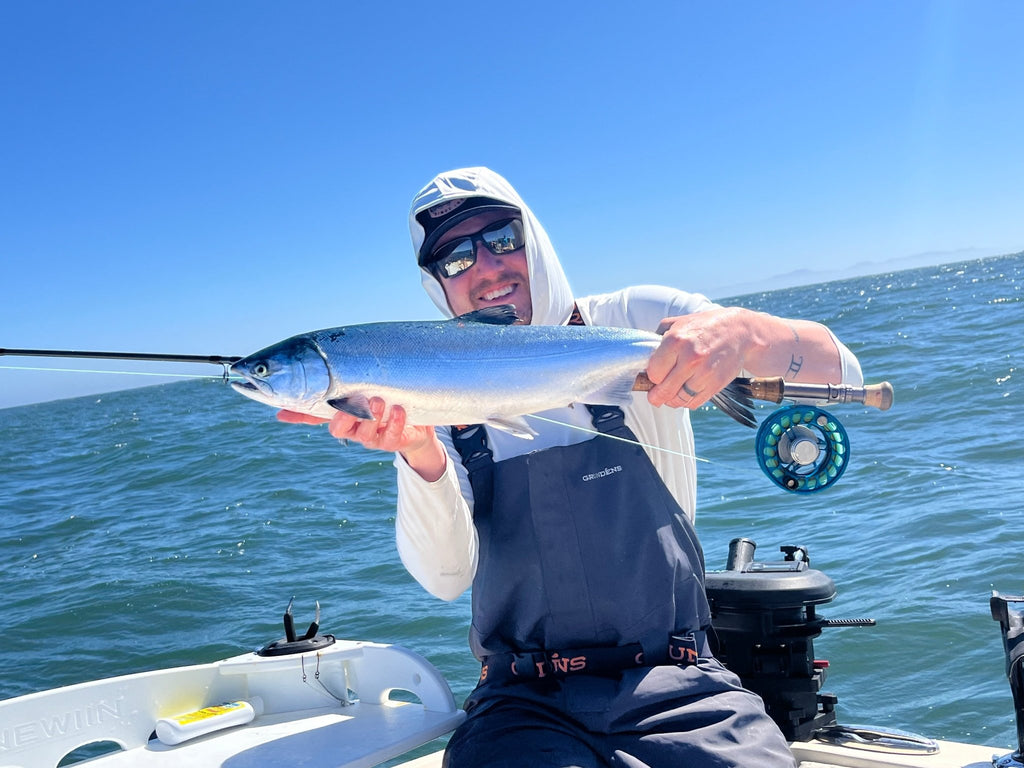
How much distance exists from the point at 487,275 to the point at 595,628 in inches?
60.9

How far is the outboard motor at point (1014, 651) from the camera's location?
267 cm

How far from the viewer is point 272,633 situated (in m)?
7.99

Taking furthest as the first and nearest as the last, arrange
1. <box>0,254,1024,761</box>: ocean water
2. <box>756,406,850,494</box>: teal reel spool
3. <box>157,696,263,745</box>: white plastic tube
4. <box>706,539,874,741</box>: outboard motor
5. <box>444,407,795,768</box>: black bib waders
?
<box>0,254,1024,761</box>: ocean water, <box>157,696,263,745</box>: white plastic tube, <box>706,539,874,741</box>: outboard motor, <box>756,406,850,494</box>: teal reel spool, <box>444,407,795,768</box>: black bib waders

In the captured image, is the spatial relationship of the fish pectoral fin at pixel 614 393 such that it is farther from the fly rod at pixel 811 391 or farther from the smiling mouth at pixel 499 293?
the smiling mouth at pixel 499 293

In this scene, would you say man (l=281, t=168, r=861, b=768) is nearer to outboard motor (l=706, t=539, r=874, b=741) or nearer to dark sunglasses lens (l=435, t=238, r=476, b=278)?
dark sunglasses lens (l=435, t=238, r=476, b=278)

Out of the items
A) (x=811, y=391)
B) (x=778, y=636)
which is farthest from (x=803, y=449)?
(x=778, y=636)

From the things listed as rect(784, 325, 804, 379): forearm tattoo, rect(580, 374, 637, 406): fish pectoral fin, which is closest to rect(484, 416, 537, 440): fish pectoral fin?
rect(580, 374, 637, 406): fish pectoral fin

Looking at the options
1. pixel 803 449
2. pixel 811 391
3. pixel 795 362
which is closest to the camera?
pixel 811 391

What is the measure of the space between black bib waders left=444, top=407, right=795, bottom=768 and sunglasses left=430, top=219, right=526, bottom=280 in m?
0.85

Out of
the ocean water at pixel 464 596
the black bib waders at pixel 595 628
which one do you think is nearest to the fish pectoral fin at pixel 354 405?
the black bib waders at pixel 595 628

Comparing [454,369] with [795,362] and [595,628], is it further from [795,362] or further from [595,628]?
[795,362]

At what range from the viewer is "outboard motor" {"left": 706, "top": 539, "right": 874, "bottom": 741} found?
349 cm

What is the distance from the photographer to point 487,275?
3.56 metres

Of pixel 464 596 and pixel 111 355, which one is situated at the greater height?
pixel 111 355
